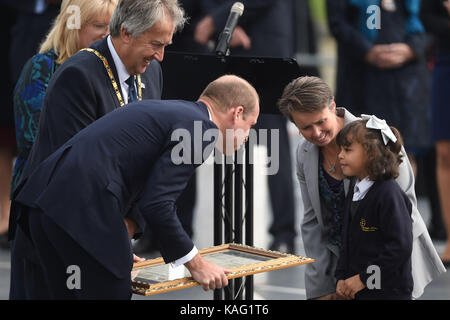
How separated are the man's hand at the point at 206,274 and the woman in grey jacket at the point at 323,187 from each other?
80 centimetres

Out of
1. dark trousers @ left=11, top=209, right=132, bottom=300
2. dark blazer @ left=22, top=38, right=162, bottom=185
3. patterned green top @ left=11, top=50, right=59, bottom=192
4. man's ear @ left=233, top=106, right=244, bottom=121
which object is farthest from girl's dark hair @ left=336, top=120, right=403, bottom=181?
patterned green top @ left=11, top=50, right=59, bottom=192

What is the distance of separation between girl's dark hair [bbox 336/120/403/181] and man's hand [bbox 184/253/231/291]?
31.2 inches

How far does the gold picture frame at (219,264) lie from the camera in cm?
357

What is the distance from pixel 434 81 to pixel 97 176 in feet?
11.7

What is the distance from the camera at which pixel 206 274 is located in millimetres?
3561

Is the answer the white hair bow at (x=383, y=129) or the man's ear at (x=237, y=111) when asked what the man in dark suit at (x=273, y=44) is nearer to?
A: the white hair bow at (x=383, y=129)

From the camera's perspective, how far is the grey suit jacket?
13.5ft

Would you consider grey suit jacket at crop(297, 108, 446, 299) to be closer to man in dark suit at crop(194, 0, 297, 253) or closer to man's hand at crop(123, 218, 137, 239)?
man's hand at crop(123, 218, 137, 239)

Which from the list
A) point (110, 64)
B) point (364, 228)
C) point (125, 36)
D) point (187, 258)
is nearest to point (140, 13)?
point (125, 36)

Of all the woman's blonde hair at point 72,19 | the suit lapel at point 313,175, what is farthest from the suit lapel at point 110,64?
the suit lapel at point 313,175

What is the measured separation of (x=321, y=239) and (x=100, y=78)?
1.15m
